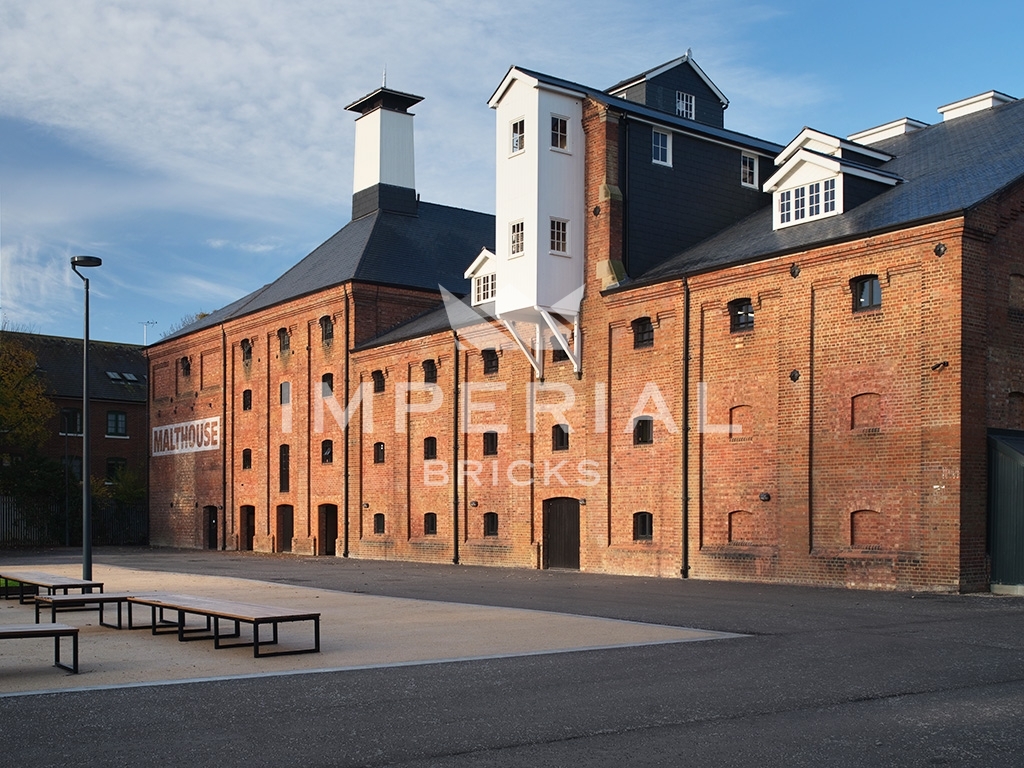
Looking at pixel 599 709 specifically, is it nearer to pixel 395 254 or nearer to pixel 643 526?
pixel 643 526

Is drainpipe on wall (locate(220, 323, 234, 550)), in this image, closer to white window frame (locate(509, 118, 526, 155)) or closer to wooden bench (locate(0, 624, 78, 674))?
white window frame (locate(509, 118, 526, 155))

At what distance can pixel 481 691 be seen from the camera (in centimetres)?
1011

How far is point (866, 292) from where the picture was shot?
23.0m

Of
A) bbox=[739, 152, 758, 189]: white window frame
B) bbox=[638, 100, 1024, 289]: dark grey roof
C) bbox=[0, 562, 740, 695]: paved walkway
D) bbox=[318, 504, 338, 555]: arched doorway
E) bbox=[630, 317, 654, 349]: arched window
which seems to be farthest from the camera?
bbox=[318, 504, 338, 555]: arched doorway

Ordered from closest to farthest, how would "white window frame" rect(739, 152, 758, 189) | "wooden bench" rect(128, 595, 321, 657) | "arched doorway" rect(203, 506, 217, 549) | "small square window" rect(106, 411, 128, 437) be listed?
"wooden bench" rect(128, 595, 321, 657) < "white window frame" rect(739, 152, 758, 189) < "arched doorway" rect(203, 506, 217, 549) < "small square window" rect(106, 411, 128, 437)

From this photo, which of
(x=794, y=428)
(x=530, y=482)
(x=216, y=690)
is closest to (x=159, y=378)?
(x=530, y=482)

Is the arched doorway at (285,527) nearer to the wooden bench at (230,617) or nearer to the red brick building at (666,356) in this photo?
the red brick building at (666,356)

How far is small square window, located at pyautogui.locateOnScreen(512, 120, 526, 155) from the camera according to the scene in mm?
29906

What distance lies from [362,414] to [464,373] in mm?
6615

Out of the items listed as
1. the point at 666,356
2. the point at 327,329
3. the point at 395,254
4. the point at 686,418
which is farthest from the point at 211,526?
the point at 686,418

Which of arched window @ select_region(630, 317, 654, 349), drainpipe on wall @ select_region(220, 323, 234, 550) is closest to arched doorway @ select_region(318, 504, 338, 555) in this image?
drainpipe on wall @ select_region(220, 323, 234, 550)

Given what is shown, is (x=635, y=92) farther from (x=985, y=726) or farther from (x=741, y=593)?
(x=985, y=726)

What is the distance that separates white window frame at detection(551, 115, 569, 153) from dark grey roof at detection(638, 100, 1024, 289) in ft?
13.5

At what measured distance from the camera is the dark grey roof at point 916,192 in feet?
73.5
